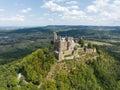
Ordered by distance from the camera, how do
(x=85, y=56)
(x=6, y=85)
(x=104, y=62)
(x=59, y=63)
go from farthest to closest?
1. (x=104, y=62)
2. (x=85, y=56)
3. (x=59, y=63)
4. (x=6, y=85)

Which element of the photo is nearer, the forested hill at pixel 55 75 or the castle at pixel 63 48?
the forested hill at pixel 55 75

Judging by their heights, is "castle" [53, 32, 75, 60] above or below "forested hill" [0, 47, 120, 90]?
above

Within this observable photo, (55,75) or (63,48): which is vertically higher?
(63,48)

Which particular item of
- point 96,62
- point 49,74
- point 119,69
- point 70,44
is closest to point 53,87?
point 49,74

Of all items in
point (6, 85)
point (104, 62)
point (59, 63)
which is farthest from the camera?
point (104, 62)

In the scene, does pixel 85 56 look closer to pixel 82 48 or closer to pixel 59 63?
pixel 82 48

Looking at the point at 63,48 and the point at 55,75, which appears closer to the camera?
the point at 55,75

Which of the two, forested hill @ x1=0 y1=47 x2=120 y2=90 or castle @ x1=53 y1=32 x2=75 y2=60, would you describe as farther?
castle @ x1=53 y1=32 x2=75 y2=60

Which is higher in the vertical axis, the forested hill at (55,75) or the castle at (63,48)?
the castle at (63,48)
